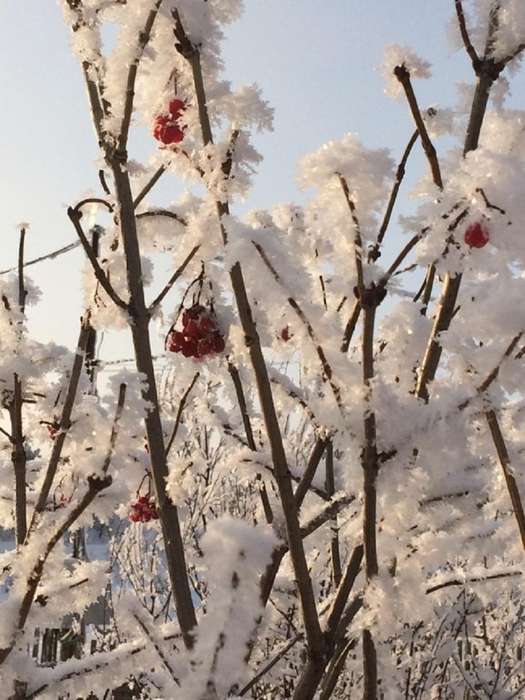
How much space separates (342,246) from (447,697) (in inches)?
212

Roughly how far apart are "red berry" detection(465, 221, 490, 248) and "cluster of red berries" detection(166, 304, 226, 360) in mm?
730

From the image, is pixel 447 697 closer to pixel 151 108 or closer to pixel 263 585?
pixel 263 585

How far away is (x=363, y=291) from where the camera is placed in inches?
46.4

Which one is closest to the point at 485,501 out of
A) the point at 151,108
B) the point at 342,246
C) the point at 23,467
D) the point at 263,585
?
the point at 263,585

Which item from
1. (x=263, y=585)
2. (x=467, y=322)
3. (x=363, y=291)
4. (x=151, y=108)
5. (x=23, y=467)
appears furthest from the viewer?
(x=23, y=467)

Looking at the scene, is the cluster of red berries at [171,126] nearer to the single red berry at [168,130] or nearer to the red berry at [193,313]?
the single red berry at [168,130]

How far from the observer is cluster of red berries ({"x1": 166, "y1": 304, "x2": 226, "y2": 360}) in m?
1.70

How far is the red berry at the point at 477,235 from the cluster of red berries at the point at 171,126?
28.7 inches

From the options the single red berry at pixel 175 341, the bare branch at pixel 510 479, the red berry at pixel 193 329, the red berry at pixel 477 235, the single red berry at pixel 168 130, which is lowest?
the bare branch at pixel 510 479

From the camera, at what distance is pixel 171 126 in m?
1.58

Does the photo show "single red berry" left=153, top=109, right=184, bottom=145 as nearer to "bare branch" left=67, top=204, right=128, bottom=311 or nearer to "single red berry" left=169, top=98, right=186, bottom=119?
"single red berry" left=169, top=98, right=186, bottom=119

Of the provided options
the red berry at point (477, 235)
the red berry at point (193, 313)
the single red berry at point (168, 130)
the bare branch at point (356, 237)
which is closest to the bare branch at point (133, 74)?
the single red berry at point (168, 130)

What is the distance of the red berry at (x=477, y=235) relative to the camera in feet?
3.69

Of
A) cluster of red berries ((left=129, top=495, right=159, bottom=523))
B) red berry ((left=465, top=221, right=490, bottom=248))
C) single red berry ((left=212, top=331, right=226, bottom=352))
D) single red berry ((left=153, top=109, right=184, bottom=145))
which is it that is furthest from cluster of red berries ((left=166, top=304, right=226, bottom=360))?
cluster of red berries ((left=129, top=495, right=159, bottom=523))
